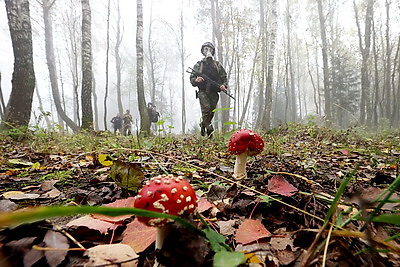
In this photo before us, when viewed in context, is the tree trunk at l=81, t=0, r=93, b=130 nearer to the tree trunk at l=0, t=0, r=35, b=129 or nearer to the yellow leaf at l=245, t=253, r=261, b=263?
the tree trunk at l=0, t=0, r=35, b=129

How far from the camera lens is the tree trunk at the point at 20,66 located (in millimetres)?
4801

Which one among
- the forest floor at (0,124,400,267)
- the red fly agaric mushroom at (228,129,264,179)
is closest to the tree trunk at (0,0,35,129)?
the forest floor at (0,124,400,267)

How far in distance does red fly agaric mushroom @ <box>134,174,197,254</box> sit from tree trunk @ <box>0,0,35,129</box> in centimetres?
523

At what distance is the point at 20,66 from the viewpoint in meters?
4.91

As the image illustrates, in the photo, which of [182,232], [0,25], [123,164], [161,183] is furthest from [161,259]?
[0,25]

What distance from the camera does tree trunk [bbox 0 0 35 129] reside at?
480 centimetres

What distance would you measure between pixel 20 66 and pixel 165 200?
5840 mm

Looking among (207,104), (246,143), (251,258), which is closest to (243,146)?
(246,143)

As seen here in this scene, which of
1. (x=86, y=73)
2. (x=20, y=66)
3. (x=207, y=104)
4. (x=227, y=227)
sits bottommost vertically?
(x=227, y=227)

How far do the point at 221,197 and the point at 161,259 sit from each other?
0.83m

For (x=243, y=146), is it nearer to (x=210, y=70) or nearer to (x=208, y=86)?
(x=208, y=86)

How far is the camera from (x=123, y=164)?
1.42 meters

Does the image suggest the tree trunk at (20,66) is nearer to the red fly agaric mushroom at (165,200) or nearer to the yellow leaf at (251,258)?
the red fly agaric mushroom at (165,200)

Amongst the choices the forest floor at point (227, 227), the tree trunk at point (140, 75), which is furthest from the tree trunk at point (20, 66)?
the forest floor at point (227, 227)
